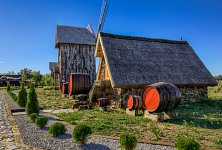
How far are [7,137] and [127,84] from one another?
821 cm

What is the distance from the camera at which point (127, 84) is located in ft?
46.0

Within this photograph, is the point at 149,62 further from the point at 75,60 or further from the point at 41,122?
the point at 75,60

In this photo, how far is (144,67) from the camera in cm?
1579

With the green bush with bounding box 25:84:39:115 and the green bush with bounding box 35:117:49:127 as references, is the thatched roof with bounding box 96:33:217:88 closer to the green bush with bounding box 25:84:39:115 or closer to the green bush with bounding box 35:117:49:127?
the green bush with bounding box 25:84:39:115

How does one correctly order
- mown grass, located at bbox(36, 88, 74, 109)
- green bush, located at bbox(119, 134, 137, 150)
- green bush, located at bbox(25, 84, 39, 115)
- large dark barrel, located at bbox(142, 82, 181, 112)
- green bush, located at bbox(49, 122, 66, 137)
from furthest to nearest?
mown grass, located at bbox(36, 88, 74, 109)
green bush, located at bbox(25, 84, 39, 115)
large dark barrel, located at bbox(142, 82, 181, 112)
green bush, located at bbox(49, 122, 66, 137)
green bush, located at bbox(119, 134, 137, 150)

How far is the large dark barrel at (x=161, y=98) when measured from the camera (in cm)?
993

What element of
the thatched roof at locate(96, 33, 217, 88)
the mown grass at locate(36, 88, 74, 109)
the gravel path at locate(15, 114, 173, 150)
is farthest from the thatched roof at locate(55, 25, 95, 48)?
the gravel path at locate(15, 114, 173, 150)

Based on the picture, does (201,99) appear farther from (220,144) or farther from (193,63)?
(220,144)

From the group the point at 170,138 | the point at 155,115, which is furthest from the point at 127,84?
the point at 170,138

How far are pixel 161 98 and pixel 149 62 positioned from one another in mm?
6941

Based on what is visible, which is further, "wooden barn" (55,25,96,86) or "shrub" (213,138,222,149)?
"wooden barn" (55,25,96,86)

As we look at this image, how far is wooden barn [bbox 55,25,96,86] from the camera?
1184 inches

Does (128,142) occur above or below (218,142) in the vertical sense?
above

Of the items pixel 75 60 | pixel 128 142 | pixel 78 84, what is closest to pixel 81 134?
pixel 128 142
